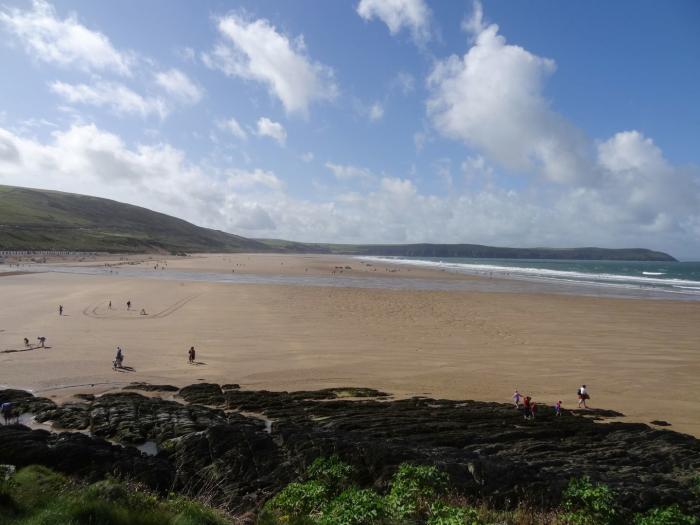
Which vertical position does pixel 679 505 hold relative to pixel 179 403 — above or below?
above

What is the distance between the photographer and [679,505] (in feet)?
28.8

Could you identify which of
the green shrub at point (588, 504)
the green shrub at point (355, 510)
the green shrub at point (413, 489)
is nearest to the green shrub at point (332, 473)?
the green shrub at point (413, 489)

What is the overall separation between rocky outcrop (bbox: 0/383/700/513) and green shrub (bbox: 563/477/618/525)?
0.38 metres

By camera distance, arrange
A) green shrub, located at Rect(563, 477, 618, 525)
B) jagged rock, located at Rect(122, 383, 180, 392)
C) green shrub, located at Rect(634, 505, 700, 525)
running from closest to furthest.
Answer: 1. green shrub, located at Rect(634, 505, 700, 525)
2. green shrub, located at Rect(563, 477, 618, 525)
3. jagged rock, located at Rect(122, 383, 180, 392)

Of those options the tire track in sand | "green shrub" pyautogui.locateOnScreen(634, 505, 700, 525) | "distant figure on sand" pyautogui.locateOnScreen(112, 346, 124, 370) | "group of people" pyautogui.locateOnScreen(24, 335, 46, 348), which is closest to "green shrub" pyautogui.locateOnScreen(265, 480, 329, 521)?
"green shrub" pyautogui.locateOnScreen(634, 505, 700, 525)

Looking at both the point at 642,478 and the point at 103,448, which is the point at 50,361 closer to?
the point at 103,448

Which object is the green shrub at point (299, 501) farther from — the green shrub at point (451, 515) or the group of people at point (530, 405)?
the group of people at point (530, 405)

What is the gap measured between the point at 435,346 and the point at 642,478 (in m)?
18.2

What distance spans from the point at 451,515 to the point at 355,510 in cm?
160

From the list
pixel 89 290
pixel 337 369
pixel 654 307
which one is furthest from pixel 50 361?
pixel 654 307

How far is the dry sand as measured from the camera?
2089cm

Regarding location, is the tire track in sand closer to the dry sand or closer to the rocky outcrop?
the dry sand

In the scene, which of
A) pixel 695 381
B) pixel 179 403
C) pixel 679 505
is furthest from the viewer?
pixel 695 381

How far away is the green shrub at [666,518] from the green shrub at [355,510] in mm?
4528
